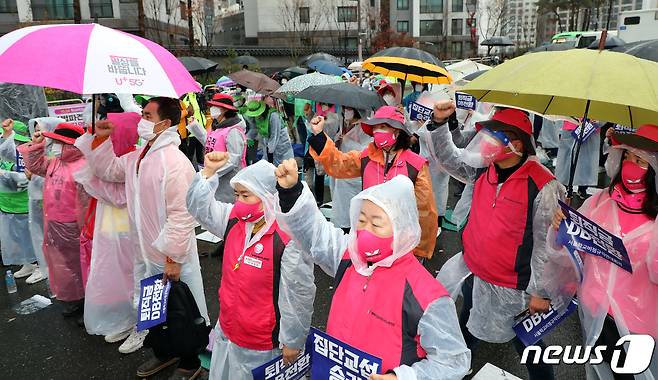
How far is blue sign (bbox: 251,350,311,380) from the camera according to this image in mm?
2381

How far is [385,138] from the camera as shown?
3.80 metres

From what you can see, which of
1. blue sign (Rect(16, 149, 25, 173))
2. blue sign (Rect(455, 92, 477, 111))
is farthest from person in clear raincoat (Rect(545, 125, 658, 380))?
blue sign (Rect(16, 149, 25, 173))

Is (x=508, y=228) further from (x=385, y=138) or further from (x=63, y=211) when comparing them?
(x=63, y=211)

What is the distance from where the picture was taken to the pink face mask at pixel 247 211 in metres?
2.52

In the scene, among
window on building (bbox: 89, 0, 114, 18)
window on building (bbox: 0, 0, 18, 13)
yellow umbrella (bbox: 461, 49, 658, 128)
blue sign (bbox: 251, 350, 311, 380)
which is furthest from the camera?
window on building (bbox: 89, 0, 114, 18)

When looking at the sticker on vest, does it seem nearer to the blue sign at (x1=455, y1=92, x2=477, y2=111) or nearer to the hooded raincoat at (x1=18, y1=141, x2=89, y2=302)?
the hooded raincoat at (x1=18, y1=141, x2=89, y2=302)

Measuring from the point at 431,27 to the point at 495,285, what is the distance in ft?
161

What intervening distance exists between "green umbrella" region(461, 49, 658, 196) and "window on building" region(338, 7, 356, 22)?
130 ft

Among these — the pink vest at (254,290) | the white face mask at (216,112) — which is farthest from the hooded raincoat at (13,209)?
the pink vest at (254,290)

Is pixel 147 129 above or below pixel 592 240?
above

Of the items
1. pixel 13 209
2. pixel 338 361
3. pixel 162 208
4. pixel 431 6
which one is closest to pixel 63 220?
pixel 13 209

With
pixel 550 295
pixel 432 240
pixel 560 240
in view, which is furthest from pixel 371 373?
pixel 432 240

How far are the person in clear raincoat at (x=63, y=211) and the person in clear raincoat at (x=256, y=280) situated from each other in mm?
1986

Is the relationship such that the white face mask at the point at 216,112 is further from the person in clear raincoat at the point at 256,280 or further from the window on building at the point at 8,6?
the window on building at the point at 8,6
